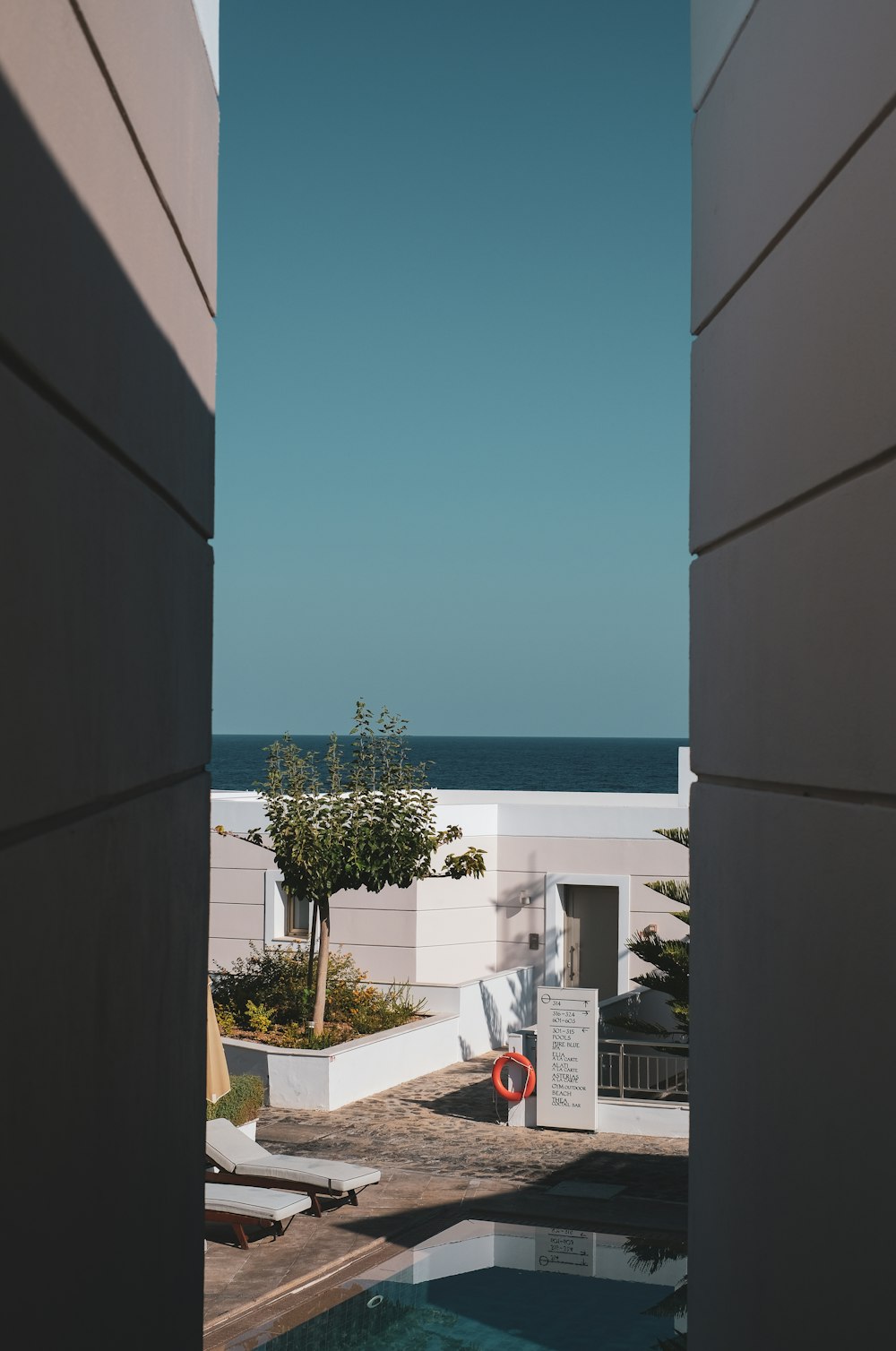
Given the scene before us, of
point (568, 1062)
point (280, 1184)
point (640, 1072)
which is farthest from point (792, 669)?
point (640, 1072)

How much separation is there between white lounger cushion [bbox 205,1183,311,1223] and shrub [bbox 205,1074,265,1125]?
74.9 inches

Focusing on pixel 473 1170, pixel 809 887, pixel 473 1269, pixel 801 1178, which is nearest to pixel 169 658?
pixel 809 887

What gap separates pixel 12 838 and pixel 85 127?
4.50 feet

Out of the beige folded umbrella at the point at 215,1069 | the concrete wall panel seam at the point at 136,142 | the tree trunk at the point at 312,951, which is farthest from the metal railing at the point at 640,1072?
the concrete wall panel seam at the point at 136,142

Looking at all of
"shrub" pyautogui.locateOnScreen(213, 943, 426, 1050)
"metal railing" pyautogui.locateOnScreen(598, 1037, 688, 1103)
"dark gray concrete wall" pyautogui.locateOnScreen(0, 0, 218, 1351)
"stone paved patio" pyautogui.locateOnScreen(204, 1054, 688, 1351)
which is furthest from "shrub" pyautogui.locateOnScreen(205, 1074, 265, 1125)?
"dark gray concrete wall" pyautogui.locateOnScreen(0, 0, 218, 1351)

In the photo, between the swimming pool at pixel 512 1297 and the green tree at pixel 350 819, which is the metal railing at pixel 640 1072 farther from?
the swimming pool at pixel 512 1297

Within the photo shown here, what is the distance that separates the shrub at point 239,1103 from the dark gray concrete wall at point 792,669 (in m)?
9.89

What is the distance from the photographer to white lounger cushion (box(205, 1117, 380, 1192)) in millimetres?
11852

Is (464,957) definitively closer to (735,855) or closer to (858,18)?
(735,855)

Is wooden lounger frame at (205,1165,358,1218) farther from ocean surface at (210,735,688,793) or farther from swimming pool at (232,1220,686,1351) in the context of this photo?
ocean surface at (210,735,688,793)

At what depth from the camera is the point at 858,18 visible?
295 cm

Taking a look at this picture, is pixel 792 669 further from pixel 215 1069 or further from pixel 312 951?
pixel 312 951

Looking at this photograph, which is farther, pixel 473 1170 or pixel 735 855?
pixel 473 1170

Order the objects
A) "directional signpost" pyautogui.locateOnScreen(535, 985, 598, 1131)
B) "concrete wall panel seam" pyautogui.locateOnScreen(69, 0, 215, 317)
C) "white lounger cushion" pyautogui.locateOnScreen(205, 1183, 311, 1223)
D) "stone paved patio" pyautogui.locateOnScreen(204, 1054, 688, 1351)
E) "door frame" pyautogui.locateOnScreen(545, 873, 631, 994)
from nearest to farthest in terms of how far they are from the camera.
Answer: "concrete wall panel seam" pyautogui.locateOnScreen(69, 0, 215, 317)
"stone paved patio" pyautogui.locateOnScreen(204, 1054, 688, 1351)
"white lounger cushion" pyautogui.locateOnScreen(205, 1183, 311, 1223)
"directional signpost" pyautogui.locateOnScreen(535, 985, 598, 1131)
"door frame" pyautogui.locateOnScreen(545, 873, 631, 994)
